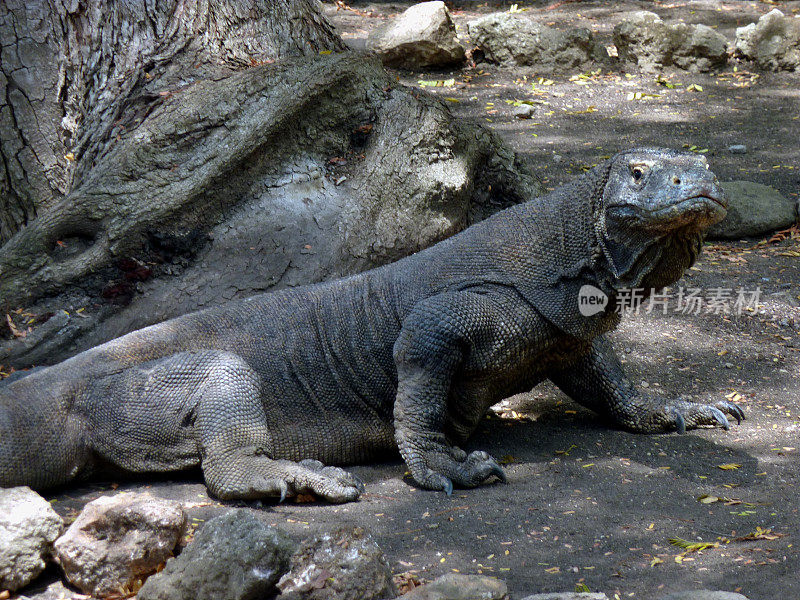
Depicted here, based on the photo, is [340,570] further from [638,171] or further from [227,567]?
[638,171]

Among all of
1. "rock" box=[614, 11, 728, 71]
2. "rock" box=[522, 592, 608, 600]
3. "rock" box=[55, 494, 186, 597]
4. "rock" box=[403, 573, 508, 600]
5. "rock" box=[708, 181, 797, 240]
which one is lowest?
"rock" box=[55, 494, 186, 597]

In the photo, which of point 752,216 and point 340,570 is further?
point 752,216

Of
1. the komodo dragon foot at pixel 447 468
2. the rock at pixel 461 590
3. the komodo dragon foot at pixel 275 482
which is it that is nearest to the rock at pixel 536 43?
the komodo dragon foot at pixel 447 468

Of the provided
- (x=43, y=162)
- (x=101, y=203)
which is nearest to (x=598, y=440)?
(x=101, y=203)

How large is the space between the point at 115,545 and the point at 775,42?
10.9 metres

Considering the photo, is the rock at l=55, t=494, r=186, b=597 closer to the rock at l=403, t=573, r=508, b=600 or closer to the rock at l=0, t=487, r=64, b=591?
the rock at l=0, t=487, r=64, b=591

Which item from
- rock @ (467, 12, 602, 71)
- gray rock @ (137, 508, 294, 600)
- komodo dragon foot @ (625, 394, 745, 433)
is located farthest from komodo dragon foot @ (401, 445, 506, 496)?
rock @ (467, 12, 602, 71)

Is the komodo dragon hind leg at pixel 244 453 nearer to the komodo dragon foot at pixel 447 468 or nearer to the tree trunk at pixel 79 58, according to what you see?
the komodo dragon foot at pixel 447 468

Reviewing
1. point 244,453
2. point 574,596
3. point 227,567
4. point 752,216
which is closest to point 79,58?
point 244,453

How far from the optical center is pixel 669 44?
1134 cm

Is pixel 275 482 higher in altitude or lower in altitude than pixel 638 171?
lower

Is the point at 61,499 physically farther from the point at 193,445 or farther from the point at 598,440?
the point at 598,440

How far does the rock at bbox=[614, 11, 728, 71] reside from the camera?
11312 mm

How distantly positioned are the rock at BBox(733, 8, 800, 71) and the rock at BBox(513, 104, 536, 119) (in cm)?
351
